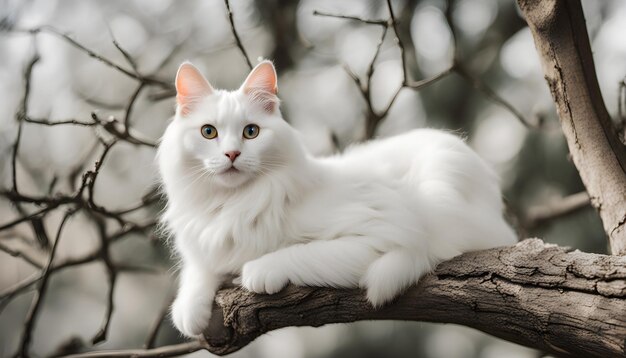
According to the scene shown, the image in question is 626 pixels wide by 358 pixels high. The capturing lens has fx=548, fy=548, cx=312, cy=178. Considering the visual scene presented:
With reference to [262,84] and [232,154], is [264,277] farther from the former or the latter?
[262,84]

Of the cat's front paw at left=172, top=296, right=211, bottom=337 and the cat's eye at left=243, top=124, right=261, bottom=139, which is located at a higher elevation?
the cat's eye at left=243, top=124, right=261, bottom=139

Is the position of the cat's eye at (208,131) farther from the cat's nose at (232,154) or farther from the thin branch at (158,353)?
the thin branch at (158,353)

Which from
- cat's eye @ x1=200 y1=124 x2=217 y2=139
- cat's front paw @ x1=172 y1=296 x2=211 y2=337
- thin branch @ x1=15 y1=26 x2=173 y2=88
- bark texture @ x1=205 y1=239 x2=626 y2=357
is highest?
thin branch @ x1=15 y1=26 x2=173 y2=88

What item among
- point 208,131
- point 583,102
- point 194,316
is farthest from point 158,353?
point 583,102

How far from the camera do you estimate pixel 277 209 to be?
1.51 metres

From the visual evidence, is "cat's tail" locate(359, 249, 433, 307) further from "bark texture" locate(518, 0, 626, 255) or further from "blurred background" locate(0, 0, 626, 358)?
"blurred background" locate(0, 0, 626, 358)

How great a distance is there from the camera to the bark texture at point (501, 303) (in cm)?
109

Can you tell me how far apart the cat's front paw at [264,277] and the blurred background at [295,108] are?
124 centimetres

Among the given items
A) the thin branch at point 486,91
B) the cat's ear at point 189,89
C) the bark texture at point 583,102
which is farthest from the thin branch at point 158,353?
the thin branch at point 486,91

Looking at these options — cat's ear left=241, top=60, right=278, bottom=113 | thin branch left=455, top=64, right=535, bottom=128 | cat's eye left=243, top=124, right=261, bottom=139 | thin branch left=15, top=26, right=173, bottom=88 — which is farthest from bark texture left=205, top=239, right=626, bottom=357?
thin branch left=455, top=64, right=535, bottom=128

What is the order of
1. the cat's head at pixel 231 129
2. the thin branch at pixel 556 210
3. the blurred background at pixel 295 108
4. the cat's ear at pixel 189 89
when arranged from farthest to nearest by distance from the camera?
1. the blurred background at pixel 295 108
2. the thin branch at pixel 556 210
3. the cat's ear at pixel 189 89
4. the cat's head at pixel 231 129

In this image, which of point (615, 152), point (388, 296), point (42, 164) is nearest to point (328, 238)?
point (388, 296)

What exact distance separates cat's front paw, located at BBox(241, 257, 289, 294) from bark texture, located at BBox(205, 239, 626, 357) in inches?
1.4

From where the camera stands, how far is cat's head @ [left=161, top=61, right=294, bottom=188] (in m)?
1.45
